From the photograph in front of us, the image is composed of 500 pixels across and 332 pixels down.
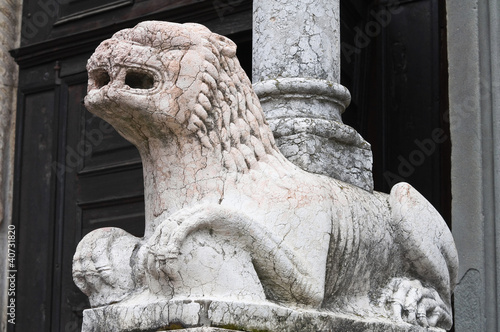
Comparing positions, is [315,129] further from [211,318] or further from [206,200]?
[211,318]

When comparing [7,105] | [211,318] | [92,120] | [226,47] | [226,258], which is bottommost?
[211,318]

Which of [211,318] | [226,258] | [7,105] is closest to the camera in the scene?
[211,318]

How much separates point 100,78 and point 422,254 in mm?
1286

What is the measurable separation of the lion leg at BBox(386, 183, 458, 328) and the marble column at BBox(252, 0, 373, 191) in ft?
0.60

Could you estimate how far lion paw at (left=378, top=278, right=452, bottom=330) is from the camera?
10.7ft

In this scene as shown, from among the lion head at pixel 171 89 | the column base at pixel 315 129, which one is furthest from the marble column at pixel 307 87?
the lion head at pixel 171 89

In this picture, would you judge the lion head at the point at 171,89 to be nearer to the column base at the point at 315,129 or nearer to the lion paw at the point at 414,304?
the column base at the point at 315,129

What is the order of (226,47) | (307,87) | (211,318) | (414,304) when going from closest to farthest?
(211,318), (226,47), (414,304), (307,87)

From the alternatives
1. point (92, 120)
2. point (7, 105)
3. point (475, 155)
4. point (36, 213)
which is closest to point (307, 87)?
point (475, 155)

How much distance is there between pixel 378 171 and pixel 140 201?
1.22 meters

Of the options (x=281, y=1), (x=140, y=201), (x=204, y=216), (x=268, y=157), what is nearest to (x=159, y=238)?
(x=204, y=216)

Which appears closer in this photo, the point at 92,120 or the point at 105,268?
the point at 105,268

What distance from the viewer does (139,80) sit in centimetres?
299

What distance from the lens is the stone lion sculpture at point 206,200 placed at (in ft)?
9.08
